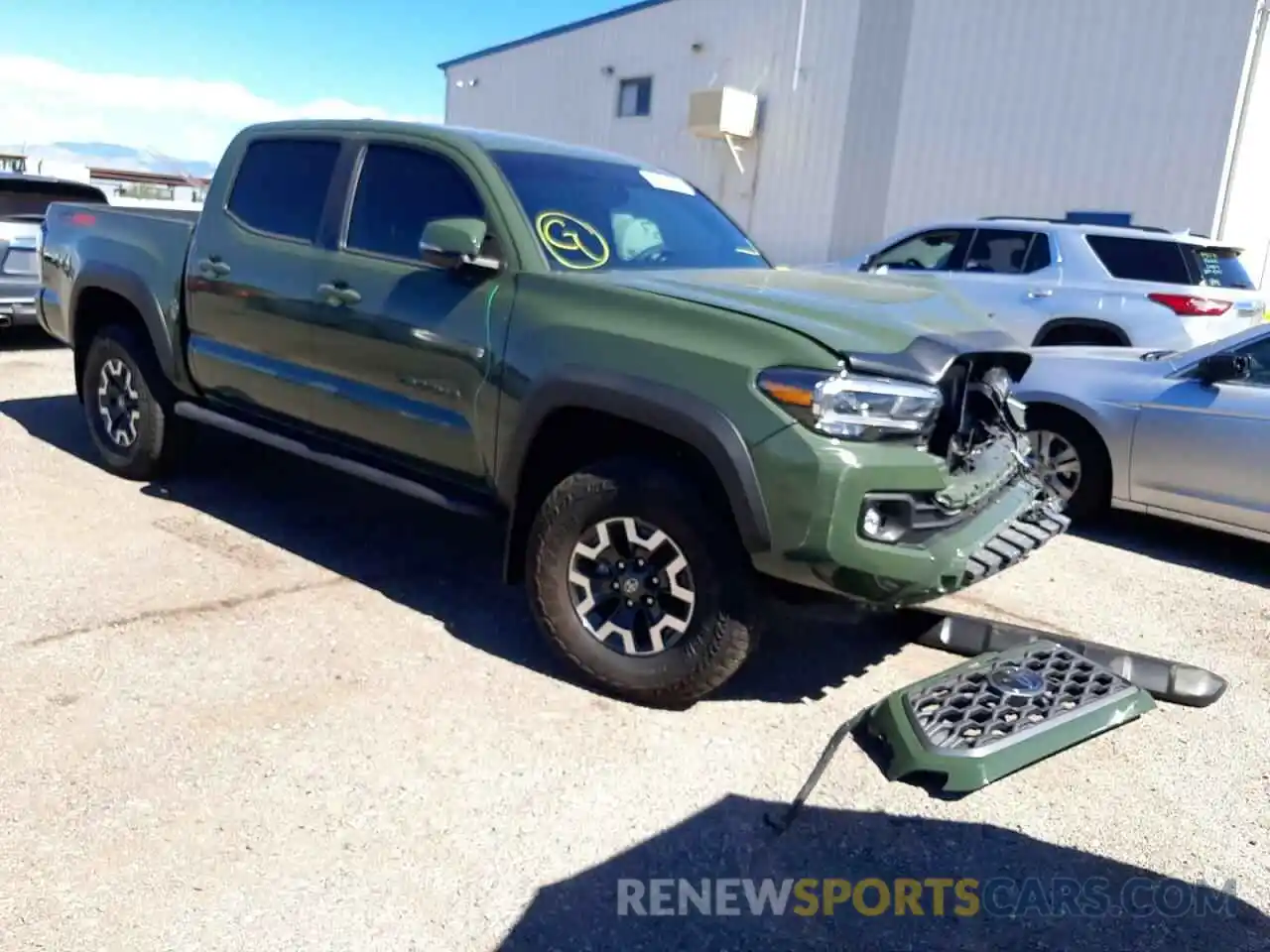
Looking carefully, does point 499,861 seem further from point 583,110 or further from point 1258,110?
point 583,110

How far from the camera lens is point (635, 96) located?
20750 mm

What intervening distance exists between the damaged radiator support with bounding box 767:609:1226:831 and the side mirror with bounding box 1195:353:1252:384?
86.3 inches

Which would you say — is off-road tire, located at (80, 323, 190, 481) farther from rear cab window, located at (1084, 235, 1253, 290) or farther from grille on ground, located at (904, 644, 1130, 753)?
rear cab window, located at (1084, 235, 1253, 290)

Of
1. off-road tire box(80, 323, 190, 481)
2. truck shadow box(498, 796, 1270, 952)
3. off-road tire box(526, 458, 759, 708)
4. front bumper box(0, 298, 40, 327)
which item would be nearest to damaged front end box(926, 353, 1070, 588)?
off-road tire box(526, 458, 759, 708)

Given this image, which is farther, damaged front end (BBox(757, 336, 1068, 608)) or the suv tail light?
the suv tail light

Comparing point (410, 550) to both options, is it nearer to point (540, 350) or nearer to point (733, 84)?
point (540, 350)

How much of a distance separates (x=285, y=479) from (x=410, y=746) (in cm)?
328

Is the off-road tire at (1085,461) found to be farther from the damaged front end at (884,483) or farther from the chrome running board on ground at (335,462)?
the chrome running board on ground at (335,462)

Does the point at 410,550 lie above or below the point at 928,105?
below

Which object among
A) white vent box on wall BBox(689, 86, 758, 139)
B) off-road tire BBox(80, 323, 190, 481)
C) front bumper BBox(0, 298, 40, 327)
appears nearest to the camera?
off-road tire BBox(80, 323, 190, 481)

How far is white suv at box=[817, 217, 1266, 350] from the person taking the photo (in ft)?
25.7

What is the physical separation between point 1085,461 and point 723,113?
12844mm

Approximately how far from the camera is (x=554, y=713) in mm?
3549

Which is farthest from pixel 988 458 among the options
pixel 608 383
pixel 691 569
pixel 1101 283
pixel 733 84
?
pixel 733 84
